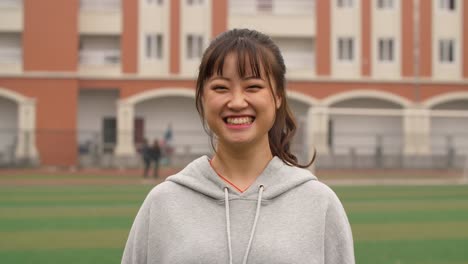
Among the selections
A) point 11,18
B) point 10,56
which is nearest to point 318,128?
point 10,56

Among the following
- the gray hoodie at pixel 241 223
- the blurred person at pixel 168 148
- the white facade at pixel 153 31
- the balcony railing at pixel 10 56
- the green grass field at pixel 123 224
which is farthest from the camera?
the white facade at pixel 153 31

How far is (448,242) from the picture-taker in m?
10.9

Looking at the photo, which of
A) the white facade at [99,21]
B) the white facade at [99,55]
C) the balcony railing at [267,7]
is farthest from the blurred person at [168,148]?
the balcony railing at [267,7]

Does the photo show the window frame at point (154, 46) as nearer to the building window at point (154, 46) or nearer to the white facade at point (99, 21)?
the building window at point (154, 46)

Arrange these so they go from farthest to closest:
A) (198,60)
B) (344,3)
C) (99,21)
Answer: (344,3), (198,60), (99,21)

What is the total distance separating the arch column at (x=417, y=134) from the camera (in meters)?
34.3

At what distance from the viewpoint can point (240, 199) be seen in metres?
2.49

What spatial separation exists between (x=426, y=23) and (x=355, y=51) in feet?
13.8

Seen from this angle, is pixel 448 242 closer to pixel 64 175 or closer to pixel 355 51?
pixel 64 175

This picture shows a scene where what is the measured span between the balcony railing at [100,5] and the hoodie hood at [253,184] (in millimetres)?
35426

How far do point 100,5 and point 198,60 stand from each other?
19.4 ft

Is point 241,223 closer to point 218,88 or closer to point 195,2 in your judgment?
point 218,88

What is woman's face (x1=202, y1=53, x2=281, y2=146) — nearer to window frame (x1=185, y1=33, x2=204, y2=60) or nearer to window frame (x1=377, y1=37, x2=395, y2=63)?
window frame (x1=185, y1=33, x2=204, y2=60)

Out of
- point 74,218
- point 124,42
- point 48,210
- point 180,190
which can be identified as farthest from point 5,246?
point 124,42
